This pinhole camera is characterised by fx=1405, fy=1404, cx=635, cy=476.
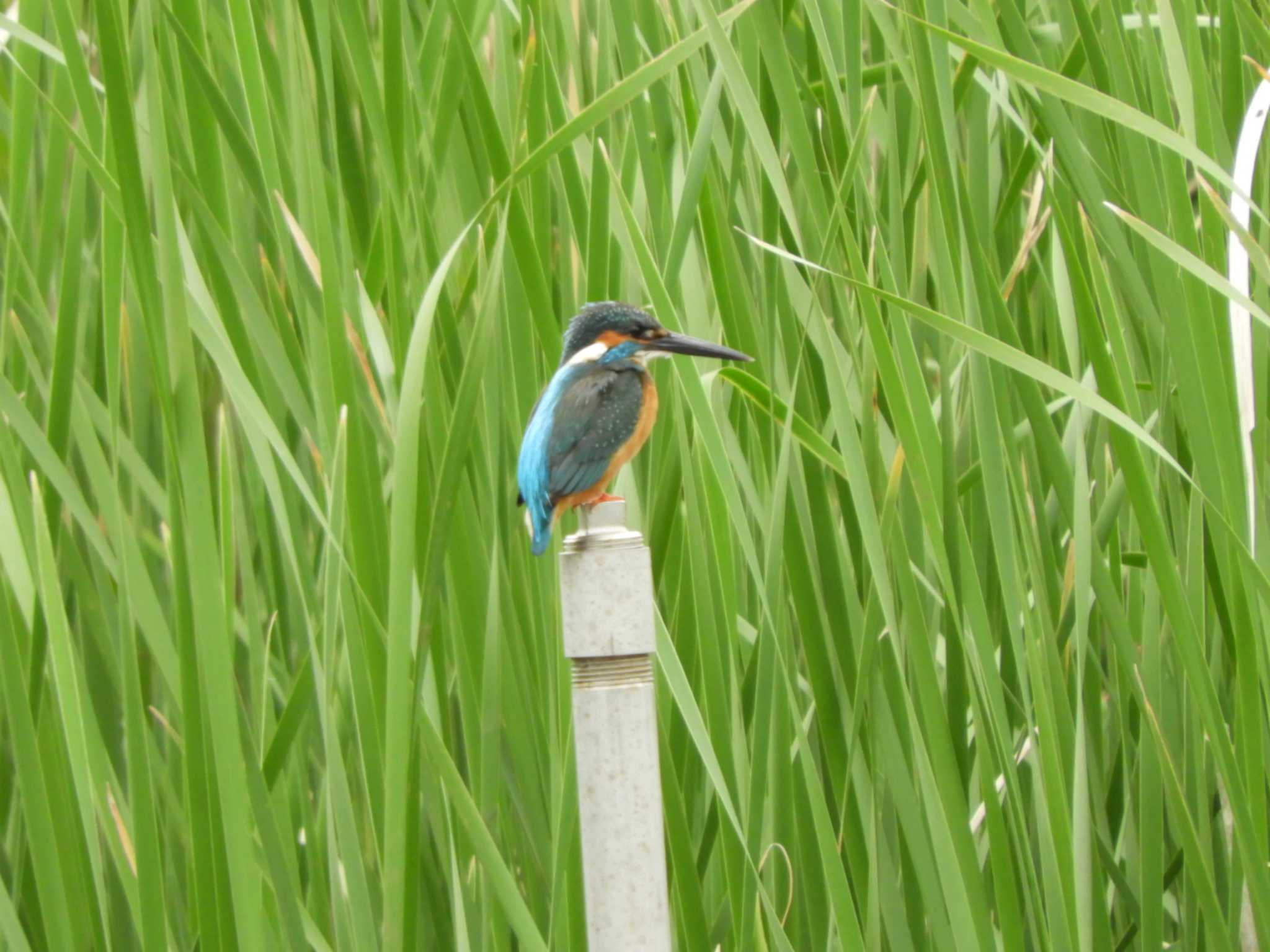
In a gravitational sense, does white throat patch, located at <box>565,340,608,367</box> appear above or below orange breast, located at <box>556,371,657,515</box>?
above

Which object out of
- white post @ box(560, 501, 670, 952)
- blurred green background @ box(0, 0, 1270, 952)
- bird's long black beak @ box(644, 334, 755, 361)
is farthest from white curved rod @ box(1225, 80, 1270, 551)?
white post @ box(560, 501, 670, 952)

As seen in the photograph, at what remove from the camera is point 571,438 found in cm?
97

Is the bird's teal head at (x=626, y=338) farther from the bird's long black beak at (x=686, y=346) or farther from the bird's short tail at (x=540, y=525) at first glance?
the bird's short tail at (x=540, y=525)

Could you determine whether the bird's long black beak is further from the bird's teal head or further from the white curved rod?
the white curved rod

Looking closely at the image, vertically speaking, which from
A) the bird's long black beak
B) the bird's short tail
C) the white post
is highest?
the bird's long black beak

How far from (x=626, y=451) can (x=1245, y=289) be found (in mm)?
460

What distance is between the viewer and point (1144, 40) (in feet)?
3.71

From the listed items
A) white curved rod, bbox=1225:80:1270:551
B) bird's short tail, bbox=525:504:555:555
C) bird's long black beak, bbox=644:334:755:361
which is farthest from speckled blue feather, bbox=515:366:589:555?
white curved rod, bbox=1225:80:1270:551

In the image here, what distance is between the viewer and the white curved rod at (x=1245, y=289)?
1020 millimetres

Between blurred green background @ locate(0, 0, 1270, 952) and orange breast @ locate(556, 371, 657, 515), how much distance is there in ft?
0.16

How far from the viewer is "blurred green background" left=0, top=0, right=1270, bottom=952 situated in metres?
0.96

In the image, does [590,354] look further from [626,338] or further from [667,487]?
[667,487]

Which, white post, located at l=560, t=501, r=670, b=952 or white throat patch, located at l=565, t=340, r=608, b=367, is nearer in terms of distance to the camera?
white post, located at l=560, t=501, r=670, b=952

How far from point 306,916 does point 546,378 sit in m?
0.49
